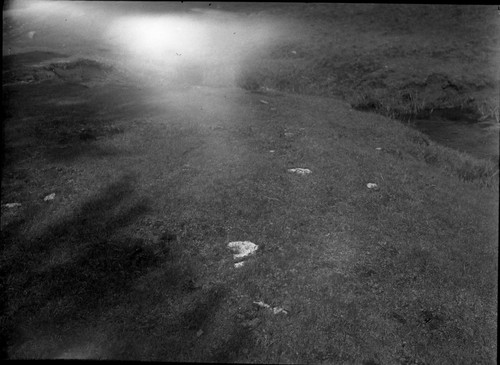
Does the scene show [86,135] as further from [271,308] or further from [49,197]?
[271,308]

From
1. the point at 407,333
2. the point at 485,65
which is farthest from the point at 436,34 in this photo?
the point at 407,333

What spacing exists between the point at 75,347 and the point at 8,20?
53276 millimetres

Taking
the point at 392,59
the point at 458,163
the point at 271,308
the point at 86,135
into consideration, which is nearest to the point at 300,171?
the point at 271,308

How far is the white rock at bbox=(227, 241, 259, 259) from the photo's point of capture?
15375 mm

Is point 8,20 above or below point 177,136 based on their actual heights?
above

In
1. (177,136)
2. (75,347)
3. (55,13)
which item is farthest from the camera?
(55,13)

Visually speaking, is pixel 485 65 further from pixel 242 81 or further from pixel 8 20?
pixel 8 20

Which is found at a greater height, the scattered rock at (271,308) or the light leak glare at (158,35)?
the light leak glare at (158,35)

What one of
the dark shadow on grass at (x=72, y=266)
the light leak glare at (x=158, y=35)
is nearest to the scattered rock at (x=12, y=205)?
the dark shadow on grass at (x=72, y=266)

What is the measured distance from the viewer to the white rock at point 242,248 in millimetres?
15375

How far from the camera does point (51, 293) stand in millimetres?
13383

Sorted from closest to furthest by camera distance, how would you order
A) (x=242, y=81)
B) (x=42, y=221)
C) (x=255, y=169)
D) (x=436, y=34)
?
(x=42, y=221) < (x=255, y=169) < (x=242, y=81) < (x=436, y=34)

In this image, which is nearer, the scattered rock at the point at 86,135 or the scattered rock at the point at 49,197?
the scattered rock at the point at 49,197

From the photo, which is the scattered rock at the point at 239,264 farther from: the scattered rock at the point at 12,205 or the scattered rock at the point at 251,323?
the scattered rock at the point at 12,205
